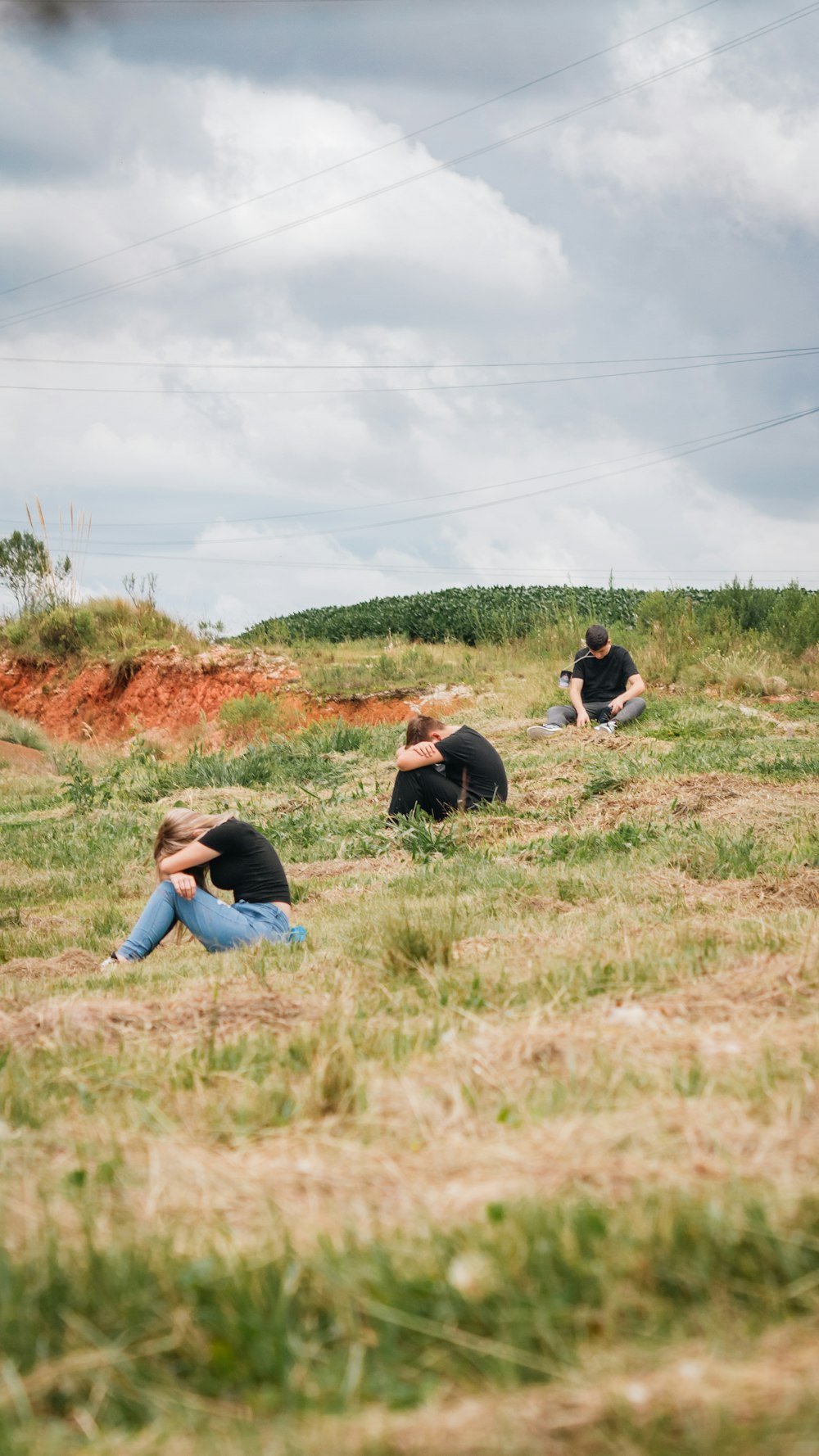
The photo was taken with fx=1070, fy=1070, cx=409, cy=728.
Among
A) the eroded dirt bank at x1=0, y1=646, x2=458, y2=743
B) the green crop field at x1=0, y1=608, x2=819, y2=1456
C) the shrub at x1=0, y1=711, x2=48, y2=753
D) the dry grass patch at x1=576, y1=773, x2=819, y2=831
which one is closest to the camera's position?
the green crop field at x1=0, y1=608, x2=819, y2=1456

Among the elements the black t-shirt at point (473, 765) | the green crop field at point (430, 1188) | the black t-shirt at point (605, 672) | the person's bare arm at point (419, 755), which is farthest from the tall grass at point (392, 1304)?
the black t-shirt at point (605, 672)

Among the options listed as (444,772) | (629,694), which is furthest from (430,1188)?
(629,694)

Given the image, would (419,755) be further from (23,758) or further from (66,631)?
(66,631)

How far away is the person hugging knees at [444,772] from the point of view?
27.7 feet

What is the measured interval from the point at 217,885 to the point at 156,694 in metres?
19.8

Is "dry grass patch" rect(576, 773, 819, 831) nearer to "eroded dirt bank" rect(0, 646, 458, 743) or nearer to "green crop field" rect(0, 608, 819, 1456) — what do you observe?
"green crop field" rect(0, 608, 819, 1456)

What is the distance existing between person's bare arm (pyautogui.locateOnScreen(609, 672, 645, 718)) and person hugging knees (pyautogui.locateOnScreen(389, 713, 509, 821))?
4.55 meters

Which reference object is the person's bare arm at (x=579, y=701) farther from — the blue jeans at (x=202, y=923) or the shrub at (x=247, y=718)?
the blue jeans at (x=202, y=923)

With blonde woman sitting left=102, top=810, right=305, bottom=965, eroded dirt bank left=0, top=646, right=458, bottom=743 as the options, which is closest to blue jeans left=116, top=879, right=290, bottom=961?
blonde woman sitting left=102, top=810, right=305, bottom=965

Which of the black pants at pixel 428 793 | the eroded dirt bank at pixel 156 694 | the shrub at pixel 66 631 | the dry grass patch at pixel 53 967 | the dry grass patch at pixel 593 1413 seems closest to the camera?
the dry grass patch at pixel 593 1413

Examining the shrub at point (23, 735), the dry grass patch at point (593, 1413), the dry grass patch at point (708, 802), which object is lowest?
the dry grass patch at point (593, 1413)

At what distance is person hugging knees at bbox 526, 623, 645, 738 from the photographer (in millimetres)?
13016

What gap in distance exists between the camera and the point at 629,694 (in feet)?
43.0

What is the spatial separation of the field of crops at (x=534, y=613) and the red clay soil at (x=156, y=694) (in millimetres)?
2914
